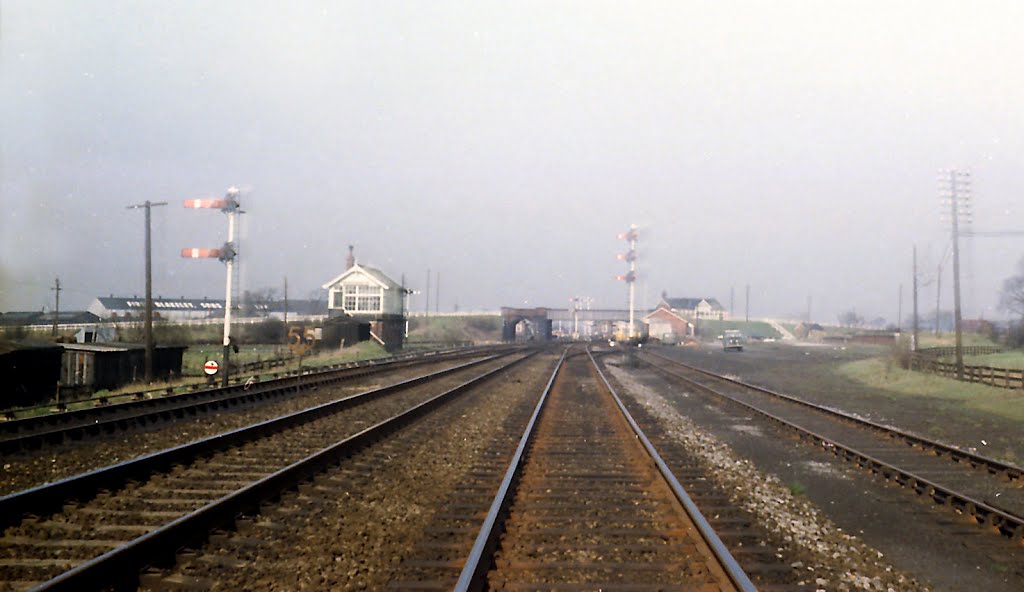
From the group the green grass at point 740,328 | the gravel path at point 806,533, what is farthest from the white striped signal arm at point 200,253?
the green grass at point 740,328

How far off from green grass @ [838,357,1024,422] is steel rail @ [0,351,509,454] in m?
20.2

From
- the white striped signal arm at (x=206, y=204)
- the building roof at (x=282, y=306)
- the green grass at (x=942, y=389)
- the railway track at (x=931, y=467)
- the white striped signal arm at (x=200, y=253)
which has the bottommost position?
the green grass at (x=942, y=389)

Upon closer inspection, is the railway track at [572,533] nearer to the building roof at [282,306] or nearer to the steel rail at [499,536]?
the steel rail at [499,536]

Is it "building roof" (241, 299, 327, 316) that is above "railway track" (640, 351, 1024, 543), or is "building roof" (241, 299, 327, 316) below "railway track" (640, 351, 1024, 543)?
above

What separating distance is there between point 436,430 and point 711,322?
488 ft

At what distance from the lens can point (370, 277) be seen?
2943 inches

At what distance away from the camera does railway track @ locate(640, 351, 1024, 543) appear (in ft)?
27.2

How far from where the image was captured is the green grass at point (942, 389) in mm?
21547

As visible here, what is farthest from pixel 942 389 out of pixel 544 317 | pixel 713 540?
pixel 544 317

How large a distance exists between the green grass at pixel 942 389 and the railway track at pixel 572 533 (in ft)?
48.0

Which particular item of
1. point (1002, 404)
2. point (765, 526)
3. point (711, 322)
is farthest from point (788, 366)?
point (711, 322)

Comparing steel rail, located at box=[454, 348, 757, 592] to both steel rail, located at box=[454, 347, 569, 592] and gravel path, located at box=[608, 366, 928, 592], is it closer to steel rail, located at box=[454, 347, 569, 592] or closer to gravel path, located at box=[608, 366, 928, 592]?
steel rail, located at box=[454, 347, 569, 592]

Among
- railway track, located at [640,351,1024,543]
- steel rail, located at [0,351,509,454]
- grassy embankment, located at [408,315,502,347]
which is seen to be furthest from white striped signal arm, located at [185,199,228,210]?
grassy embankment, located at [408,315,502,347]

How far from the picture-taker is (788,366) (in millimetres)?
45156
